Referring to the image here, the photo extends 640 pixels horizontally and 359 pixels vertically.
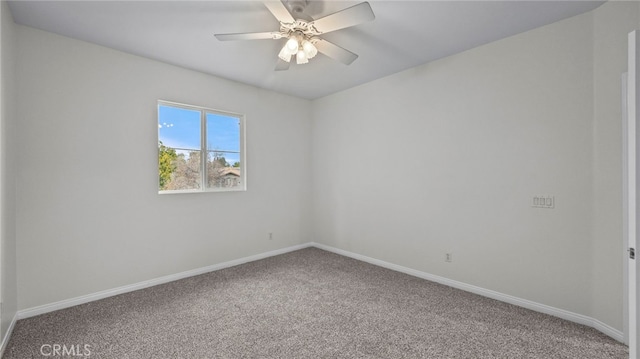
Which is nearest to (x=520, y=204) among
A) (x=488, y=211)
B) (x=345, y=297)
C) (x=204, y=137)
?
(x=488, y=211)

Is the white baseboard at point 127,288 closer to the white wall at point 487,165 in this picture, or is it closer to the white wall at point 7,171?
the white wall at point 7,171

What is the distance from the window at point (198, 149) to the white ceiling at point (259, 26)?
2.19ft

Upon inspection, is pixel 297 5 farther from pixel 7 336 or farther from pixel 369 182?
pixel 7 336

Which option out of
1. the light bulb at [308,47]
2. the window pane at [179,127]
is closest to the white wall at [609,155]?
the light bulb at [308,47]

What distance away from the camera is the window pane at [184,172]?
3.48 metres

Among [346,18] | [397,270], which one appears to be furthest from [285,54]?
[397,270]

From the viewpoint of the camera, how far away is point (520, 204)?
2.68m

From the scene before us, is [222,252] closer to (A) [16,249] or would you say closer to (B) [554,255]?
(A) [16,249]

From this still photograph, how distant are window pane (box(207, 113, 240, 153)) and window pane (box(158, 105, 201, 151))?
0.16 metres

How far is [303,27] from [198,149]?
7.43ft

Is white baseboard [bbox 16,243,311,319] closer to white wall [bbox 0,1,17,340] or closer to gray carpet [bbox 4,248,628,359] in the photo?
gray carpet [bbox 4,248,628,359]

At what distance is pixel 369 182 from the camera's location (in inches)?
159

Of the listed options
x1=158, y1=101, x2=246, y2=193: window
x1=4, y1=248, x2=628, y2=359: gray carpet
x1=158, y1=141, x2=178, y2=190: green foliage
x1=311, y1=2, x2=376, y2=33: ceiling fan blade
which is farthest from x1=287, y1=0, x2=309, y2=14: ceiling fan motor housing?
x1=4, y1=248, x2=628, y2=359: gray carpet

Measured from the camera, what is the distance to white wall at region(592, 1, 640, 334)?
209 centimetres
